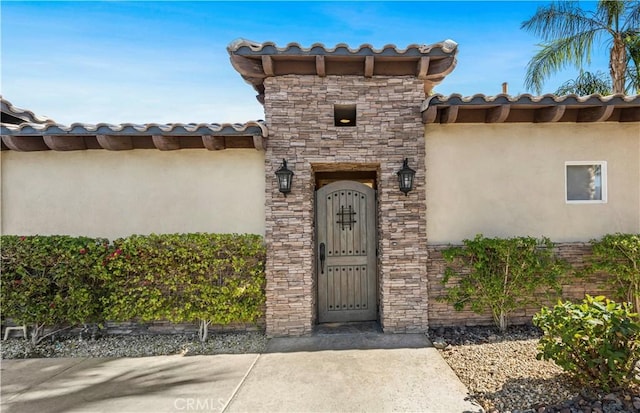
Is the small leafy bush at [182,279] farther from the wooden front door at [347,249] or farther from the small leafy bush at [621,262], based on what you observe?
the small leafy bush at [621,262]

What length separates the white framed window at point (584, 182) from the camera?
610cm

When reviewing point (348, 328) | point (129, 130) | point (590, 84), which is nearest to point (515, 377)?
point (348, 328)

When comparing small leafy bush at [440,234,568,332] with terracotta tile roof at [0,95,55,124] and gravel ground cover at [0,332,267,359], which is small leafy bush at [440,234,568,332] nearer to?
gravel ground cover at [0,332,267,359]

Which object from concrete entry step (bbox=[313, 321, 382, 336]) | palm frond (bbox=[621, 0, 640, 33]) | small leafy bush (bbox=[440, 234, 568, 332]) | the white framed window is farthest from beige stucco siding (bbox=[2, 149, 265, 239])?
palm frond (bbox=[621, 0, 640, 33])

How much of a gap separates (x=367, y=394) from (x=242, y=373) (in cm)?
190

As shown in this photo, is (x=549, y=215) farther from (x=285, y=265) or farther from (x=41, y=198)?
(x=41, y=198)

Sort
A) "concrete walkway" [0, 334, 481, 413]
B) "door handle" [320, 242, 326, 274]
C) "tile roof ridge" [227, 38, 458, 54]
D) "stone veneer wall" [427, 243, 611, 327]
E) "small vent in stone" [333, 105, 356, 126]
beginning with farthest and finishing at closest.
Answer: "door handle" [320, 242, 326, 274]
"small vent in stone" [333, 105, 356, 126]
"stone veneer wall" [427, 243, 611, 327]
"tile roof ridge" [227, 38, 458, 54]
"concrete walkway" [0, 334, 481, 413]

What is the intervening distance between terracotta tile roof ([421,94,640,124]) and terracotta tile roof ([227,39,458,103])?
803mm

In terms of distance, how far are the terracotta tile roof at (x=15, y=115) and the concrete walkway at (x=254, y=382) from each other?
5.14 meters

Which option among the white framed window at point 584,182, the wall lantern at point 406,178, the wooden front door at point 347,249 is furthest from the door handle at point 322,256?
the white framed window at point 584,182

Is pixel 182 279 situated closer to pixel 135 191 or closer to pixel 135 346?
pixel 135 346

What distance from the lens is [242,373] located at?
172 inches

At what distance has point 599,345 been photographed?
3463 mm

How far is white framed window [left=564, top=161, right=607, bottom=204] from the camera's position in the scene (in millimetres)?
6098
